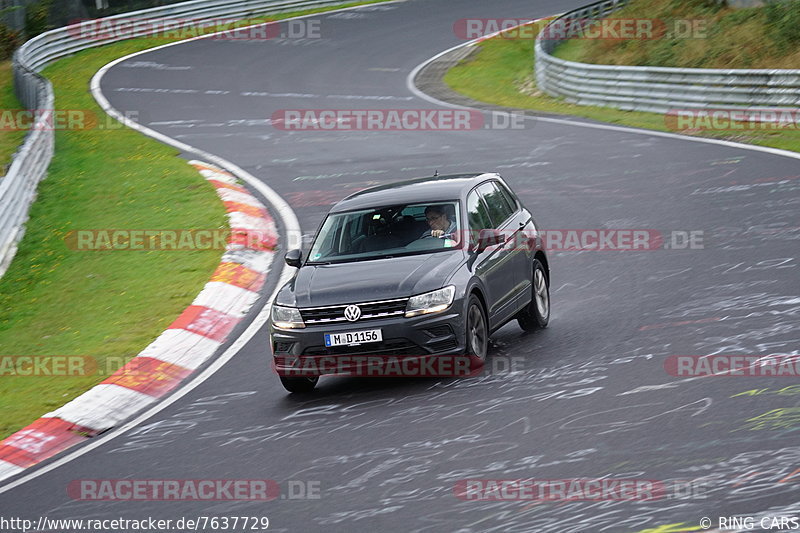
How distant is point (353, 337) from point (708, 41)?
2429 centimetres

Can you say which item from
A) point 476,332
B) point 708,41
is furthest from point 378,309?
point 708,41

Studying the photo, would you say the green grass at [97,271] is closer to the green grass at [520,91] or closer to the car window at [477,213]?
the car window at [477,213]

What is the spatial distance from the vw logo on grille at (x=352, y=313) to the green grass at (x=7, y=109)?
11.6 m

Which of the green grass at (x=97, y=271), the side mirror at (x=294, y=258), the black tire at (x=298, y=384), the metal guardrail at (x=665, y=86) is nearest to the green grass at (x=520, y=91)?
the metal guardrail at (x=665, y=86)

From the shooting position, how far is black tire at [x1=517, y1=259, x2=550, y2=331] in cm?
1131

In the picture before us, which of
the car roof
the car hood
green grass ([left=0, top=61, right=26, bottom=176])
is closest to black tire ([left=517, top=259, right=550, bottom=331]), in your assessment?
the car roof

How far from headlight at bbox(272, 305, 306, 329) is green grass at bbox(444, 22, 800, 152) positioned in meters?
12.5

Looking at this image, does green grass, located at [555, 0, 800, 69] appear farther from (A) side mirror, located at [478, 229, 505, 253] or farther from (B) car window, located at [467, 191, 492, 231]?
(A) side mirror, located at [478, 229, 505, 253]

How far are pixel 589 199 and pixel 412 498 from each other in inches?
432

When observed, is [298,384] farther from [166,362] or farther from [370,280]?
[166,362]

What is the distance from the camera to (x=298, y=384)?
991cm

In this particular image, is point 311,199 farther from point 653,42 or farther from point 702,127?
point 653,42

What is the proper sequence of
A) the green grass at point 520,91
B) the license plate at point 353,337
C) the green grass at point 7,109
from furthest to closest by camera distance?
the green grass at point 7,109
the green grass at point 520,91
the license plate at point 353,337

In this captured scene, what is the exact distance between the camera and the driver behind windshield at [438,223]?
34.3ft
